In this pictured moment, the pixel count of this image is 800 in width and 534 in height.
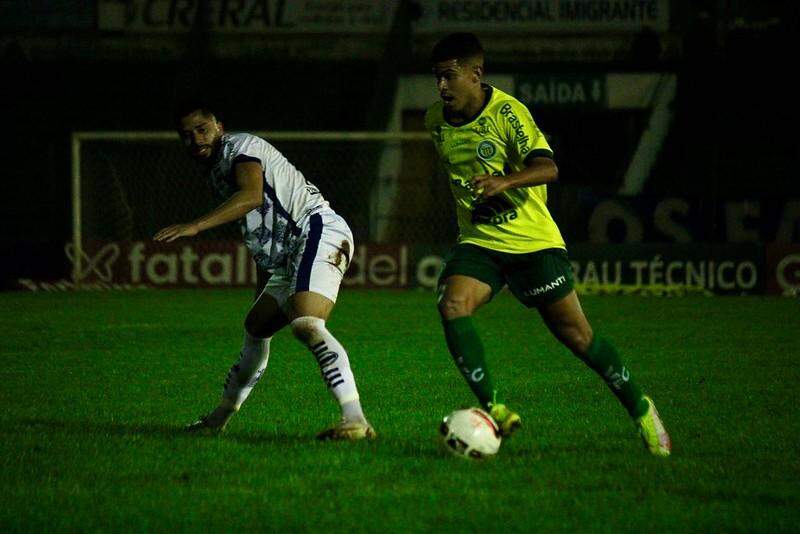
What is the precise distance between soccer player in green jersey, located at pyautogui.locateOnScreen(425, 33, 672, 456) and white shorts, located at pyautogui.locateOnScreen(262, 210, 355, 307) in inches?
22.4

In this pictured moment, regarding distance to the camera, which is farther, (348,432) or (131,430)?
(131,430)

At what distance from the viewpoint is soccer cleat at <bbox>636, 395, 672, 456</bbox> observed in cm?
577

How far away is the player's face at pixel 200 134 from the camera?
625 centimetres

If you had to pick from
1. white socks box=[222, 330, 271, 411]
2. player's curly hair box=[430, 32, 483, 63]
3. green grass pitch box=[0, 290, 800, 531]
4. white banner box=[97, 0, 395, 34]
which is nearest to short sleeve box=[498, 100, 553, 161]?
player's curly hair box=[430, 32, 483, 63]

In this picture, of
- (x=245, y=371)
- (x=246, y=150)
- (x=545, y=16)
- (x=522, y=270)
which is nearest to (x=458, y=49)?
(x=522, y=270)

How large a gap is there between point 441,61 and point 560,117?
17546 millimetres

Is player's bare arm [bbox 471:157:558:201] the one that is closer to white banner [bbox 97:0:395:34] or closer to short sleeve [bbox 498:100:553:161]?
short sleeve [bbox 498:100:553:161]

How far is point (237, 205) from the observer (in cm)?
603

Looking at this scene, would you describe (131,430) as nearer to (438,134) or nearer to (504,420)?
(504,420)

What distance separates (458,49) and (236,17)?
1873 centimetres

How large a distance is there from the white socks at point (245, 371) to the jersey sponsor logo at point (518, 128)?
5.45 feet

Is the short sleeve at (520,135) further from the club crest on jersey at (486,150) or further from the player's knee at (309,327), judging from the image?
the player's knee at (309,327)

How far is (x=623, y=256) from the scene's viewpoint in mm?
18016

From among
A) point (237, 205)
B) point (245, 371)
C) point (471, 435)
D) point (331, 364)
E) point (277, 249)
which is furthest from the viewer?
point (245, 371)
